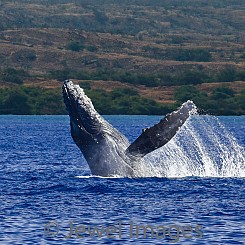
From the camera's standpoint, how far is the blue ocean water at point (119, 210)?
20766 mm

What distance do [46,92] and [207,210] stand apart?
102 metres

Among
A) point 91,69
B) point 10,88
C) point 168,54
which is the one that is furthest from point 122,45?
point 10,88

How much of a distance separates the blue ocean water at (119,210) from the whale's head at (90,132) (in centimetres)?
106

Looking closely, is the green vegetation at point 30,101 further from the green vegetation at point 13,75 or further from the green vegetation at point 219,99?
the green vegetation at point 219,99

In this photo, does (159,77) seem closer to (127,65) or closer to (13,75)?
(13,75)

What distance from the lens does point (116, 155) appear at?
25359 millimetres

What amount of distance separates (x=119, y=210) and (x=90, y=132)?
2.43 m

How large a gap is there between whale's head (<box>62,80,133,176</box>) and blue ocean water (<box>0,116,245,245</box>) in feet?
A: 3.47

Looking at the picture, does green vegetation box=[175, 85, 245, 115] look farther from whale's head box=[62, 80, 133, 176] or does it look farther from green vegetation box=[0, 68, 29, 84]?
whale's head box=[62, 80, 133, 176]

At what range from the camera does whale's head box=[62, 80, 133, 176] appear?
24797 mm

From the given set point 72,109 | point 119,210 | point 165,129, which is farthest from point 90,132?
point 119,210

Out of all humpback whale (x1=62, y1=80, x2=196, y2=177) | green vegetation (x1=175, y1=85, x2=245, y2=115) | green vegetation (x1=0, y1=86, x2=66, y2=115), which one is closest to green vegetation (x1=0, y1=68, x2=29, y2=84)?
green vegetation (x1=0, y1=86, x2=66, y2=115)

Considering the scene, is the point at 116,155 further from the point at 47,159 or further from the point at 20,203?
the point at 47,159

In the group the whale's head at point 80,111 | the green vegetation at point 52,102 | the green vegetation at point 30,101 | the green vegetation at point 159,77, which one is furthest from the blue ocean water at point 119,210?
the green vegetation at point 159,77
